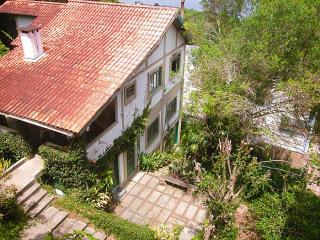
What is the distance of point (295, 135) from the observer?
58.0ft

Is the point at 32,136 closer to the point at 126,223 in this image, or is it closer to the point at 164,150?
the point at 126,223

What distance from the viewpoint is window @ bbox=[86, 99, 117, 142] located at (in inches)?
533

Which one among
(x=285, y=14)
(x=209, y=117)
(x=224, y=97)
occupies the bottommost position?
(x=209, y=117)

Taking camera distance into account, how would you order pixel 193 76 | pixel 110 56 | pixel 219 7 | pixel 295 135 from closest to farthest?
pixel 110 56
pixel 193 76
pixel 295 135
pixel 219 7

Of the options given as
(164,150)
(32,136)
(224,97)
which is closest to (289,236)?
(224,97)

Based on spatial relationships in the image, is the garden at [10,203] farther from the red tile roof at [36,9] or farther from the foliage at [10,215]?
the red tile roof at [36,9]

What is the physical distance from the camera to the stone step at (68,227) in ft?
35.5

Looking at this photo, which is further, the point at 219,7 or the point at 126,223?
the point at 219,7

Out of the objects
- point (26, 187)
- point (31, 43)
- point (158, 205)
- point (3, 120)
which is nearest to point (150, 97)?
point (158, 205)

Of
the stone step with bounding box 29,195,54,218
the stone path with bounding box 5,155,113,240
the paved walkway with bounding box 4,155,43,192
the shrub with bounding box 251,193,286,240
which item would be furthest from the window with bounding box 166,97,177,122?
the stone step with bounding box 29,195,54,218

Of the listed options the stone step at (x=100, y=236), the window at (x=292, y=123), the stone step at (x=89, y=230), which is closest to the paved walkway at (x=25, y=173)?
the stone step at (x=89, y=230)

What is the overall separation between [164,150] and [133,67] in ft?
30.6

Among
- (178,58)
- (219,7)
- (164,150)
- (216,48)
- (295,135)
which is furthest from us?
(219,7)

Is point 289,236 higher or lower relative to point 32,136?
lower
